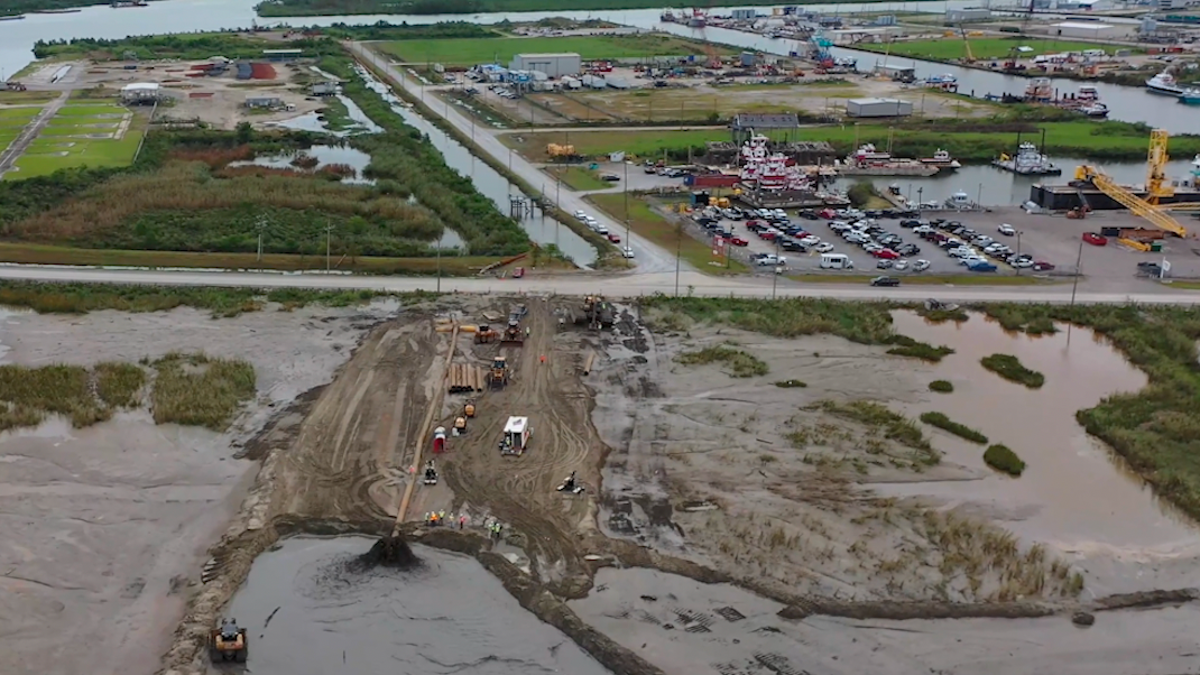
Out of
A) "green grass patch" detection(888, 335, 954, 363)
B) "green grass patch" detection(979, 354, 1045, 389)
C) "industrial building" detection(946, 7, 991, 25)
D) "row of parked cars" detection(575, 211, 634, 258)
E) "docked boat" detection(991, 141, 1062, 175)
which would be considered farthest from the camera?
"industrial building" detection(946, 7, 991, 25)

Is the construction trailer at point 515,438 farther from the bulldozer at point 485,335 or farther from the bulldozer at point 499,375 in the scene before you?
the bulldozer at point 485,335

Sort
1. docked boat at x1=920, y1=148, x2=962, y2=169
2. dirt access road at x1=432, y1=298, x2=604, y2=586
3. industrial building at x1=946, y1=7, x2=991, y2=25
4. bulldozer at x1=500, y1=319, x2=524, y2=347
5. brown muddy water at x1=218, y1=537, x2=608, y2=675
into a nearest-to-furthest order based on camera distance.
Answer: brown muddy water at x1=218, y1=537, x2=608, y2=675, dirt access road at x1=432, y1=298, x2=604, y2=586, bulldozer at x1=500, y1=319, x2=524, y2=347, docked boat at x1=920, y1=148, x2=962, y2=169, industrial building at x1=946, y1=7, x2=991, y2=25

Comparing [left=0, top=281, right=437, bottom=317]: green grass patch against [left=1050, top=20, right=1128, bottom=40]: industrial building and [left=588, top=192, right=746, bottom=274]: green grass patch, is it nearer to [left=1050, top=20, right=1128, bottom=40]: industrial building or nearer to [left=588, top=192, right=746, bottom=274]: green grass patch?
[left=588, top=192, right=746, bottom=274]: green grass patch

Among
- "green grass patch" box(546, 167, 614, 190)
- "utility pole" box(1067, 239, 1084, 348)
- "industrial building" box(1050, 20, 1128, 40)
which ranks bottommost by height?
"utility pole" box(1067, 239, 1084, 348)

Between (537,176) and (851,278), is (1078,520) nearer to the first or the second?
(851,278)

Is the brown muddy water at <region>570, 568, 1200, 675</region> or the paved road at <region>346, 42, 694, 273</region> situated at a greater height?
the paved road at <region>346, 42, 694, 273</region>

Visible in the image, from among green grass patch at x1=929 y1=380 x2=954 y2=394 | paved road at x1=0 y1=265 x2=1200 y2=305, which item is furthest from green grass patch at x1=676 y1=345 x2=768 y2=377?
paved road at x1=0 y1=265 x2=1200 y2=305

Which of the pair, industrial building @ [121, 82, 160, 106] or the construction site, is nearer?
the construction site
